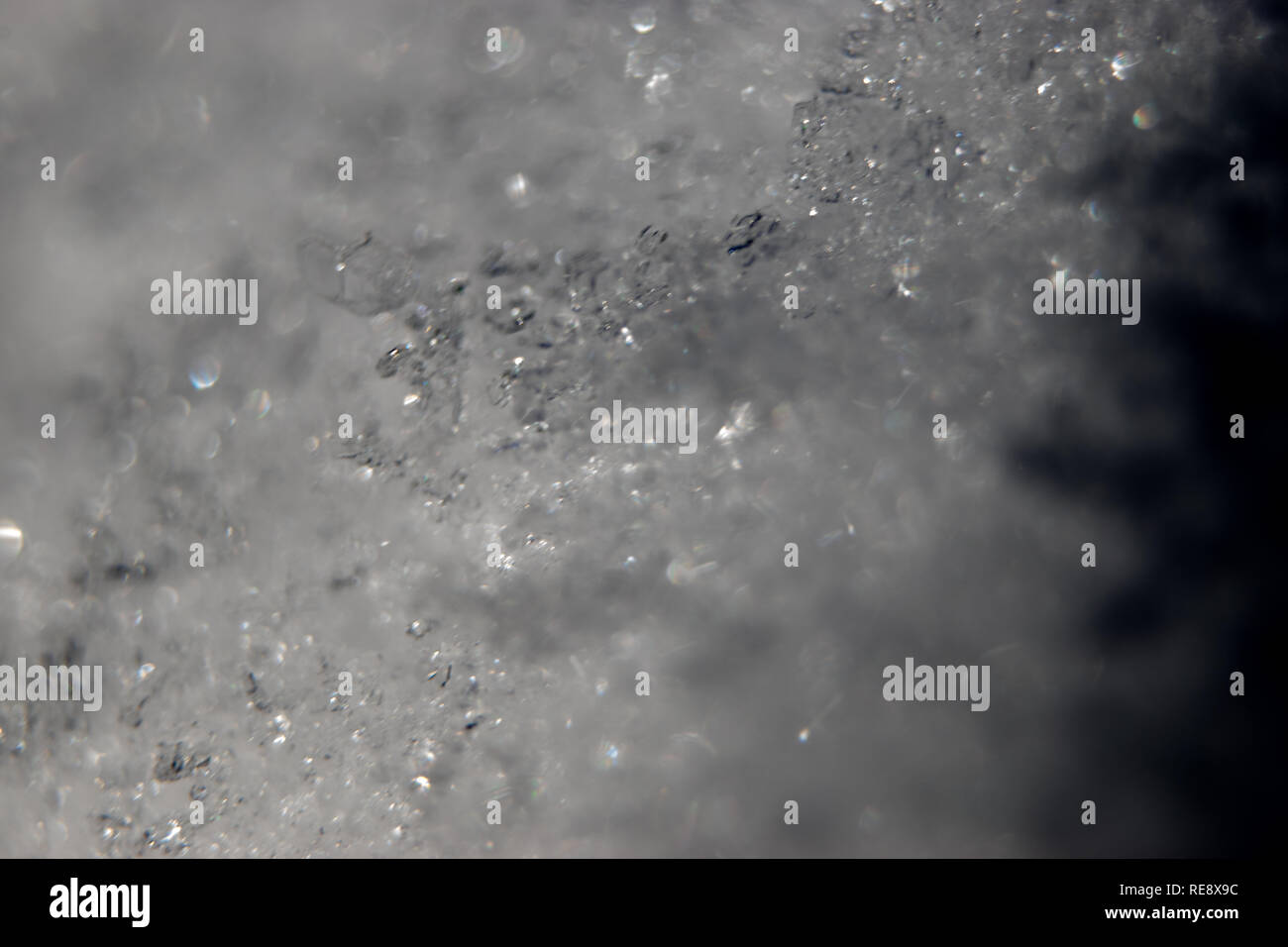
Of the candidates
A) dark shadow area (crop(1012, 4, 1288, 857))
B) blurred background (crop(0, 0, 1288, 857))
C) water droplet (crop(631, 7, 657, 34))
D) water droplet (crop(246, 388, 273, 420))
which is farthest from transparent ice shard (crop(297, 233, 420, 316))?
dark shadow area (crop(1012, 4, 1288, 857))

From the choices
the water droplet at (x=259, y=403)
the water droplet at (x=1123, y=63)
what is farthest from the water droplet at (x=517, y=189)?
the water droplet at (x=1123, y=63)

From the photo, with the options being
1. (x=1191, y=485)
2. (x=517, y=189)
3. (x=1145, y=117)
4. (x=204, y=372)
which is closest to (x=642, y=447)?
(x=517, y=189)

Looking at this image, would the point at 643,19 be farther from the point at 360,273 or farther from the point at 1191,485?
the point at 1191,485

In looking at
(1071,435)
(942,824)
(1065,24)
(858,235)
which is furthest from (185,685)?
(1065,24)

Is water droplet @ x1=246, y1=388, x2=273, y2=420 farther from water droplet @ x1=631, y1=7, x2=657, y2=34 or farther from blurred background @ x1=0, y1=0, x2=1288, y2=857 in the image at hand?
water droplet @ x1=631, y1=7, x2=657, y2=34

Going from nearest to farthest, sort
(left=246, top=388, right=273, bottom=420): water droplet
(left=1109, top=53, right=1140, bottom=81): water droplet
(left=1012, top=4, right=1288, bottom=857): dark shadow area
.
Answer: (left=1012, top=4, right=1288, bottom=857): dark shadow area, (left=246, top=388, right=273, bottom=420): water droplet, (left=1109, top=53, right=1140, bottom=81): water droplet

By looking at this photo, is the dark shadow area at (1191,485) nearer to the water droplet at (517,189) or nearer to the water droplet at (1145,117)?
the water droplet at (1145,117)

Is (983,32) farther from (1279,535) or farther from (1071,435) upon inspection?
(1279,535)

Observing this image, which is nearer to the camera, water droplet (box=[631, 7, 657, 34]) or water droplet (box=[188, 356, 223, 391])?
water droplet (box=[188, 356, 223, 391])
